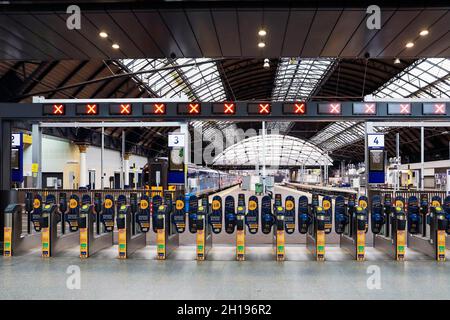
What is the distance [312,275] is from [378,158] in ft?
18.6

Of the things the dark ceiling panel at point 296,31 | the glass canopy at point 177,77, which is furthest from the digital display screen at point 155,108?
the glass canopy at point 177,77

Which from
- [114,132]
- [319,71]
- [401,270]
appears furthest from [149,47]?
[114,132]

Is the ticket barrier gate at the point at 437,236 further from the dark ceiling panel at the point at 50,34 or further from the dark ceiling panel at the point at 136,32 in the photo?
the dark ceiling panel at the point at 50,34

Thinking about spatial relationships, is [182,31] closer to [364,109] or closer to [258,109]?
[258,109]

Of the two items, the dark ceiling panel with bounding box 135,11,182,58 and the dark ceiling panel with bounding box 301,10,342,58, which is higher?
the dark ceiling panel with bounding box 135,11,182,58

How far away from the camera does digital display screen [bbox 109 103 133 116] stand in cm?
873

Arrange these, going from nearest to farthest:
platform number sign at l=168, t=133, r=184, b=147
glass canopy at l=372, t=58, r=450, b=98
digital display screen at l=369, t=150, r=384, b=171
→ platform number sign at l=168, t=133, r=184, b=147, digital display screen at l=369, t=150, r=384, b=171, glass canopy at l=372, t=58, r=450, b=98

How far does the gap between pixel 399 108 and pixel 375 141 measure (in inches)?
98.7

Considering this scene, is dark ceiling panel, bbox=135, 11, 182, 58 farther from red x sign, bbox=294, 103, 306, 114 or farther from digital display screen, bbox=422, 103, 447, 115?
digital display screen, bbox=422, 103, 447, 115

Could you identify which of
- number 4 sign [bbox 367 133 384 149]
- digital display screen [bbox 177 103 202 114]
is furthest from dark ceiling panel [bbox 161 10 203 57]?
number 4 sign [bbox 367 133 384 149]

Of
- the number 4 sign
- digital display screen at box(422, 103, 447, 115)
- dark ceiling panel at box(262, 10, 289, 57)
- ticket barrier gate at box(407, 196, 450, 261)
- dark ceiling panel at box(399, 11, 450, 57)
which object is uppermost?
dark ceiling panel at box(262, 10, 289, 57)

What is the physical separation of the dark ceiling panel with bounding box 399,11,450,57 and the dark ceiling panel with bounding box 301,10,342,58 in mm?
1784

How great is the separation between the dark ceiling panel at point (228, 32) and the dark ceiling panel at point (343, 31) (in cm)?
180
